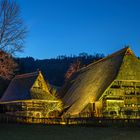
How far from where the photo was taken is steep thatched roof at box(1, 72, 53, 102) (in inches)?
1784

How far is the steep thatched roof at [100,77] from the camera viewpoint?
139 feet

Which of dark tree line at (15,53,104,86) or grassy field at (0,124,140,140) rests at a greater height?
dark tree line at (15,53,104,86)

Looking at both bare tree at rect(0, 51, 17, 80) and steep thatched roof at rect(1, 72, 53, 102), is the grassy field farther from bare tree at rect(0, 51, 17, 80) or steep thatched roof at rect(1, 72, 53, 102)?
steep thatched roof at rect(1, 72, 53, 102)

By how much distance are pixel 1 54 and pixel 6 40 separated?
148cm

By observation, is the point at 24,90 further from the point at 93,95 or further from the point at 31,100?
the point at 93,95

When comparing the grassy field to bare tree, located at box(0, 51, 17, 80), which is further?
bare tree, located at box(0, 51, 17, 80)

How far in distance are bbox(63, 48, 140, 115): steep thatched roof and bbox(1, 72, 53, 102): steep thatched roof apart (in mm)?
3948

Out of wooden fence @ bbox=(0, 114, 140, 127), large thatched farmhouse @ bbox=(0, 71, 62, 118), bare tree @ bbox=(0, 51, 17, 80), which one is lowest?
wooden fence @ bbox=(0, 114, 140, 127)

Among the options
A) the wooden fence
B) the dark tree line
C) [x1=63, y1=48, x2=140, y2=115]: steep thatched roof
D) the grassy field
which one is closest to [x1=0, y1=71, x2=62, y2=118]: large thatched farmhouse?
[x1=63, y1=48, x2=140, y2=115]: steep thatched roof

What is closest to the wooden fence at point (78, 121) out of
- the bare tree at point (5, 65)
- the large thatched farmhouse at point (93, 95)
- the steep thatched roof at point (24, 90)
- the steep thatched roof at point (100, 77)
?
the large thatched farmhouse at point (93, 95)

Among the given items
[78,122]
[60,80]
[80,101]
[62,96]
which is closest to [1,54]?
[78,122]

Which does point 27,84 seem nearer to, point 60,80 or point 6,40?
point 6,40

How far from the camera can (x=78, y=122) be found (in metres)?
34.3

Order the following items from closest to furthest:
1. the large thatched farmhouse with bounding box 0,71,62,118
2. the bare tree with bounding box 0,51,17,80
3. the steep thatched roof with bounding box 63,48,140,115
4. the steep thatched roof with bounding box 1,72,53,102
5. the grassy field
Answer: the grassy field → the bare tree with bounding box 0,51,17,80 → the steep thatched roof with bounding box 63,48,140,115 → the large thatched farmhouse with bounding box 0,71,62,118 → the steep thatched roof with bounding box 1,72,53,102
